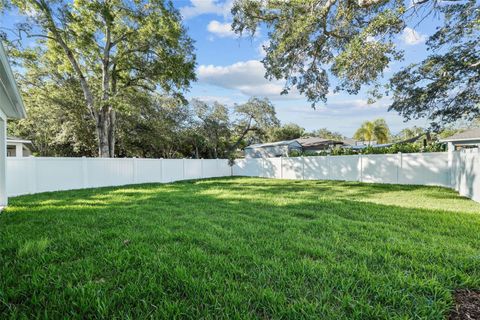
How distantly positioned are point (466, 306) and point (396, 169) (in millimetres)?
8934

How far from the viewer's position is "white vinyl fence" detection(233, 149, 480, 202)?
627cm

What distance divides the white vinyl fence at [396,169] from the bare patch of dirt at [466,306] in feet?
16.7

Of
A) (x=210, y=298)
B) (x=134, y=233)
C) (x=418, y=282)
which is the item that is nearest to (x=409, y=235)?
(x=418, y=282)

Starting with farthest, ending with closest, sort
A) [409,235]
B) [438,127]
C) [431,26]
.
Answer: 1. [438,127]
2. [431,26]
3. [409,235]

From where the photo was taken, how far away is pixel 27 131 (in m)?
19.2

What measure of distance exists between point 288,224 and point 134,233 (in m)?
2.32

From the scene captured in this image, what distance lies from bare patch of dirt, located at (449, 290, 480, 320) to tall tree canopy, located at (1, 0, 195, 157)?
11.7 m

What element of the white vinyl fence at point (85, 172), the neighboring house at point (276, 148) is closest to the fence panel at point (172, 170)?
the white vinyl fence at point (85, 172)

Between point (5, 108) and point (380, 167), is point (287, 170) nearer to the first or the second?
point (380, 167)

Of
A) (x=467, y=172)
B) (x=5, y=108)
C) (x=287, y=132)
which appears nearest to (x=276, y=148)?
(x=287, y=132)

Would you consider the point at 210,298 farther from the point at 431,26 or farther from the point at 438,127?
the point at 438,127

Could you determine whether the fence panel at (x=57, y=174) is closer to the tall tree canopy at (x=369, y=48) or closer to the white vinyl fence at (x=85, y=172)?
the white vinyl fence at (x=85, y=172)

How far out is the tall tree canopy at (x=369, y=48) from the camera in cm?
642

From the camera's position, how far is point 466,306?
5.81ft
